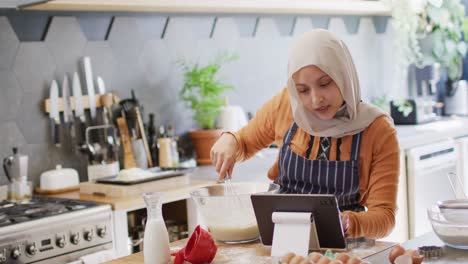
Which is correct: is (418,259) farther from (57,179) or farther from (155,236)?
(57,179)

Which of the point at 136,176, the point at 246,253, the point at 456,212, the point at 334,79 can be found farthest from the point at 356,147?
the point at 136,176

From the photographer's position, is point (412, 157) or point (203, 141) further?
point (412, 157)

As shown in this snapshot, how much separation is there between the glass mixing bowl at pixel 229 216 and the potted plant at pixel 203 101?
74.4 inches

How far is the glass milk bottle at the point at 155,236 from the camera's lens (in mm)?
1923

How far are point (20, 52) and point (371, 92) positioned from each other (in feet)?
9.68

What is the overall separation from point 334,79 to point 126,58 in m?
1.88

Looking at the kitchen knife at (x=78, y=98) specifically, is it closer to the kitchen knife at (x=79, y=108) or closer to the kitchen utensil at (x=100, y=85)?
the kitchen knife at (x=79, y=108)

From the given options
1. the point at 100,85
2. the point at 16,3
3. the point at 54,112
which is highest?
the point at 16,3

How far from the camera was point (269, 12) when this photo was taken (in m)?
4.59

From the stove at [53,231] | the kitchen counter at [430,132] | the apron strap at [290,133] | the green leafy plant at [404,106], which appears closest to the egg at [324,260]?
the apron strap at [290,133]

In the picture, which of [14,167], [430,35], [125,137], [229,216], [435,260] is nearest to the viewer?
[435,260]

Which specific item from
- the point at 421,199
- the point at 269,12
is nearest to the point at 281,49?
the point at 269,12

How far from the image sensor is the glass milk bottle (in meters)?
1.92

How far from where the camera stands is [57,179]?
3398 millimetres
